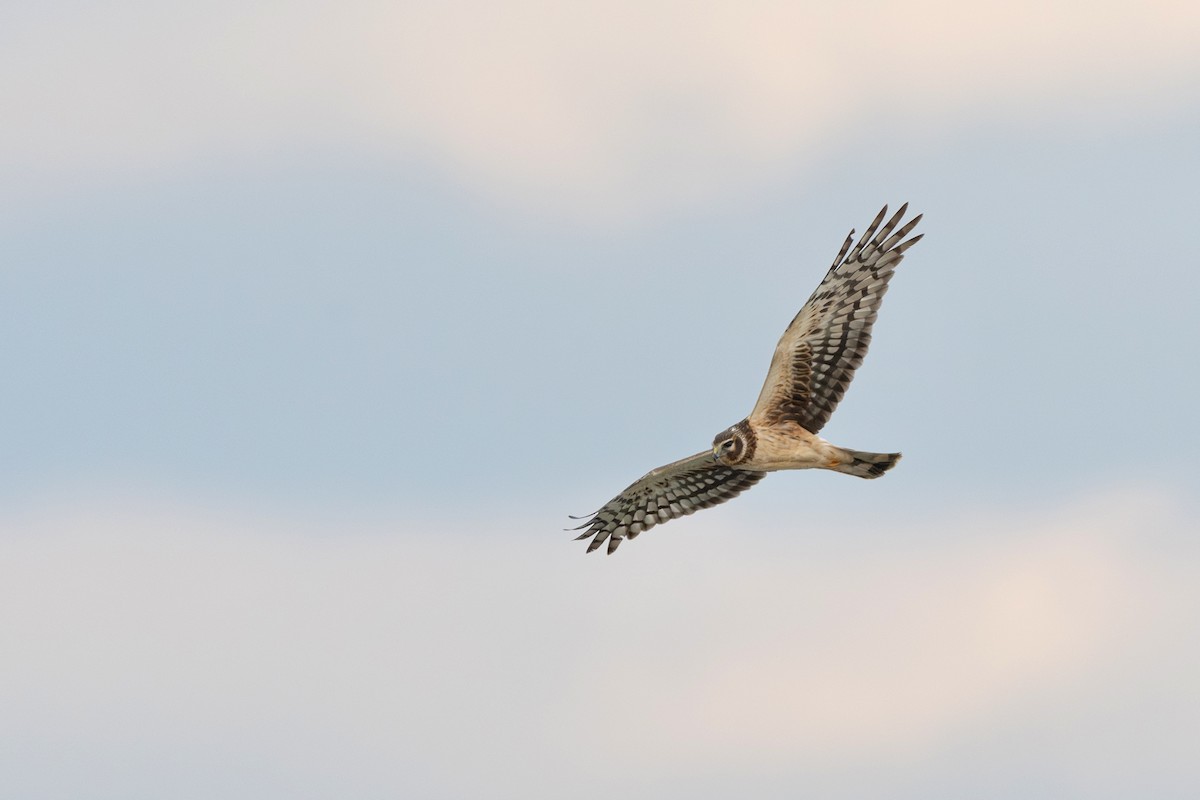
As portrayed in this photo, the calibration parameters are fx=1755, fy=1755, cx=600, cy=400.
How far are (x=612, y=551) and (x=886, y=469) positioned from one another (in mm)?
5441

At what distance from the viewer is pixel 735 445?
76.2 ft

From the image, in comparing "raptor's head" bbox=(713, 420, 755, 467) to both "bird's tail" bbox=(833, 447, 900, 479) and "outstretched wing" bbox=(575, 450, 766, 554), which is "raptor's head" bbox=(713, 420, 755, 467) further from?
"outstretched wing" bbox=(575, 450, 766, 554)

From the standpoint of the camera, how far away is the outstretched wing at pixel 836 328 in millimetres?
23562

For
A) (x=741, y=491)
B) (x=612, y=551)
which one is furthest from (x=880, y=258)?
(x=612, y=551)

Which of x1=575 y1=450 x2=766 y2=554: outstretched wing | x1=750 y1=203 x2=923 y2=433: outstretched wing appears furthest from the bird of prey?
x1=575 y1=450 x2=766 y2=554: outstretched wing

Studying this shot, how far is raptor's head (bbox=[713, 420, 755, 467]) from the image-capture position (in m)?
23.2

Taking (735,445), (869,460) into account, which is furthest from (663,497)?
(869,460)

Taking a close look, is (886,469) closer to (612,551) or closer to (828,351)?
(828,351)

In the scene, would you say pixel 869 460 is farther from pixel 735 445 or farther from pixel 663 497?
pixel 663 497

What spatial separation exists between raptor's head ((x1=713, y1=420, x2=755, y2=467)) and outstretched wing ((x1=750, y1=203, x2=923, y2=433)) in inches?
15.5

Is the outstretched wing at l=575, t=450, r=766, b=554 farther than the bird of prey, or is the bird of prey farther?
the outstretched wing at l=575, t=450, r=766, b=554

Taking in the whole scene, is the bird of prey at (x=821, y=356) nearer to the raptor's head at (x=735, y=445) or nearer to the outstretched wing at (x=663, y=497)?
the raptor's head at (x=735, y=445)

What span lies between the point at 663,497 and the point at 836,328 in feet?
15.0

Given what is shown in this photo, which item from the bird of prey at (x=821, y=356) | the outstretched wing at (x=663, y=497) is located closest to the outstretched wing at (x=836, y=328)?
the bird of prey at (x=821, y=356)
